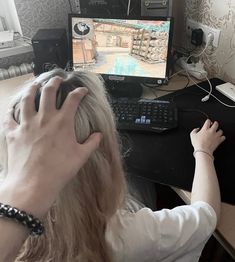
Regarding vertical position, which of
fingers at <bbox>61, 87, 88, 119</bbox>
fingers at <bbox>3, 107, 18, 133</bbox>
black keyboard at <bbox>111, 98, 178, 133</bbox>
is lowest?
black keyboard at <bbox>111, 98, 178, 133</bbox>

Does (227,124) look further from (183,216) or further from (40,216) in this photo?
(40,216)

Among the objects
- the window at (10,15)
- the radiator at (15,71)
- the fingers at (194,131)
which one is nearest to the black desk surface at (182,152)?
the fingers at (194,131)

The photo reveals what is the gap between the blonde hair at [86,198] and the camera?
551mm

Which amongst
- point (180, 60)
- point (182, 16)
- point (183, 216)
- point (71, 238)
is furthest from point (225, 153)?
point (182, 16)

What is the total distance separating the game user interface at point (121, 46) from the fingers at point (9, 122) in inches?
27.6

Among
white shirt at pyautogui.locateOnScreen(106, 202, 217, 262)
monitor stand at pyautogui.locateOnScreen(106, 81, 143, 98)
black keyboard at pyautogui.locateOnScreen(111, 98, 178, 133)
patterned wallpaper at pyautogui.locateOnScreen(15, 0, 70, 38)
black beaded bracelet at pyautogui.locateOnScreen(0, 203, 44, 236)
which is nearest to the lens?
black beaded bracelet at pyautogui.locateOnScreen(0, 203, 44, 236)

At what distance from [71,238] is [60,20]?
125cm

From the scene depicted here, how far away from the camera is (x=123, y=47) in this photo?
1146 millimetres

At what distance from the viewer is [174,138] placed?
37.4 inches

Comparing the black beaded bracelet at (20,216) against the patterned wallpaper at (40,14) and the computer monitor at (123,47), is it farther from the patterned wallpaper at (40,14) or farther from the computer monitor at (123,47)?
the patterned wallpaper at (40,14)

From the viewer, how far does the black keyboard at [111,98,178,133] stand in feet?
3.23

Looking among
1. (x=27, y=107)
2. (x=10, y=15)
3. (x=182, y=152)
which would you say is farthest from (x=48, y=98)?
(x=10, y=15)

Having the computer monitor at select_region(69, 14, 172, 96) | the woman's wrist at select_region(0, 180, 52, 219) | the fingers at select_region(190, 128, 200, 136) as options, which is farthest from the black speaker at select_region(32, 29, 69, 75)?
the woman's wrist at select_region(0, 180, 52, 219)

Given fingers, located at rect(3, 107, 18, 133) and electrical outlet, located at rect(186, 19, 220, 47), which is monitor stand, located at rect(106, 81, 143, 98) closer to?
electrical outlet, located at rect(186, 19, 220, 47)
